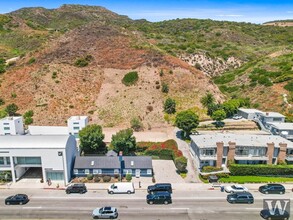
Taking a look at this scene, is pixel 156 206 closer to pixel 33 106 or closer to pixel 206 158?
pixel 206 158

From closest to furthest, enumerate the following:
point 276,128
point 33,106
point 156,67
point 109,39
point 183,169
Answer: point 183,169, point 276,128, point 33,106, point 156,67, point 109,39

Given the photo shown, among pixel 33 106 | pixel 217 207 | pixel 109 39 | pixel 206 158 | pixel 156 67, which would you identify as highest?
pixel 109 39

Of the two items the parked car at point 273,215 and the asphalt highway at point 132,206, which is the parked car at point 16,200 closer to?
the asphalt highway at point 132,206

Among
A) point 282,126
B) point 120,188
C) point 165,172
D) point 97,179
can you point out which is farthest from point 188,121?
point 120,188

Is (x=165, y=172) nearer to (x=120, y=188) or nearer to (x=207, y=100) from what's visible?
(x=120, y=188)

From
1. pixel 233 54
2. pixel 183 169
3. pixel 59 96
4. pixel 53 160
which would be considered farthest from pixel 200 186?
pixel 233 54

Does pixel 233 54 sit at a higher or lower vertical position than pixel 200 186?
higher
